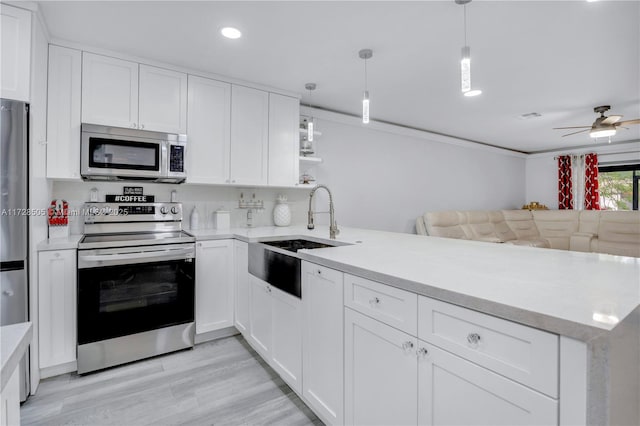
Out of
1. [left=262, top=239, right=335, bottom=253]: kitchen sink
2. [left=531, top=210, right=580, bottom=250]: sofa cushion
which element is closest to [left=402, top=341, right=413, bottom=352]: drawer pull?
[left=262, top=239, right=335, bottom=253]: kitchen sink

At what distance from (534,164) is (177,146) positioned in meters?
7.59

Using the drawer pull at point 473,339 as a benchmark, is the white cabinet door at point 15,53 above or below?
above

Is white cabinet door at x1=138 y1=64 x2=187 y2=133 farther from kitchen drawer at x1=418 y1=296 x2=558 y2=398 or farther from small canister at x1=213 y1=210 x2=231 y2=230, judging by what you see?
kitchen drawer at x1=418 y1=296 x2=558 y2=398

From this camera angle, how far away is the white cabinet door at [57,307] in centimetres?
202

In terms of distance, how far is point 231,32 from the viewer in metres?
2.18

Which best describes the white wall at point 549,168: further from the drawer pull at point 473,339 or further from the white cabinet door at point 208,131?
the drawer pull at point 473,339

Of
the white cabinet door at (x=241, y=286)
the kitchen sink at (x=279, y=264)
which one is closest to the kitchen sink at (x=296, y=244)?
the kitchen sink at (x=279, y=264)

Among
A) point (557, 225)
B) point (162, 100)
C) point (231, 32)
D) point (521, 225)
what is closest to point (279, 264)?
point (231, 32)

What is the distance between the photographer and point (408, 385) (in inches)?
44.3

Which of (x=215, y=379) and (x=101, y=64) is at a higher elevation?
(x=101, y=64)

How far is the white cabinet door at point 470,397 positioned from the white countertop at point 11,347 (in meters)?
1.05

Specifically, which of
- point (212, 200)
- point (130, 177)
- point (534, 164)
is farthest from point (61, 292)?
point (534, 164)

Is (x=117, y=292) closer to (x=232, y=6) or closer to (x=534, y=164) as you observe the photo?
(x=232, y=6)

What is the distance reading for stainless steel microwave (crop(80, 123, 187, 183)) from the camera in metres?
2.33
